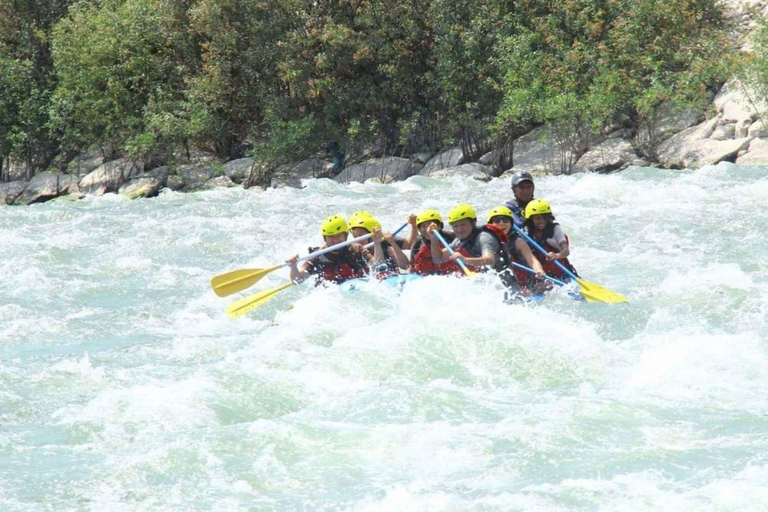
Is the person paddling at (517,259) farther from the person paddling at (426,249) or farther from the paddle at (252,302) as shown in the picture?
the paddle at (252,302)

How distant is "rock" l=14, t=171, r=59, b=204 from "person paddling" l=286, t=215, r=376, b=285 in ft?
53.7

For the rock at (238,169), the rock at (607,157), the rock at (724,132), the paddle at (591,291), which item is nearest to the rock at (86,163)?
the rock at (238,169)

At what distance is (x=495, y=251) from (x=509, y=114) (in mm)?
11754

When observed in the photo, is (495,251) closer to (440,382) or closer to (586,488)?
(440,382)

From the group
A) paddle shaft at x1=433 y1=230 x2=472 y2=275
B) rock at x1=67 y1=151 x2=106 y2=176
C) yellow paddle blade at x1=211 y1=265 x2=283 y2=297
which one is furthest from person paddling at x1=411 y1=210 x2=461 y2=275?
rock at x1=67 y1=151 x2=106 y2=176

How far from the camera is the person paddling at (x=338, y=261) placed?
31.5ft

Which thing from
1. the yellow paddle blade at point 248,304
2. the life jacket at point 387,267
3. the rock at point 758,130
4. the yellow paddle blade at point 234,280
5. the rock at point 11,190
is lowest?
the rock at point 11,190

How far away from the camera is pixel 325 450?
6.12m

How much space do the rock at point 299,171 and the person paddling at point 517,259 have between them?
537 inches

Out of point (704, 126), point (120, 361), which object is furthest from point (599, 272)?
point (704, 126)

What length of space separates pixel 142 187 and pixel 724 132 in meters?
11.8

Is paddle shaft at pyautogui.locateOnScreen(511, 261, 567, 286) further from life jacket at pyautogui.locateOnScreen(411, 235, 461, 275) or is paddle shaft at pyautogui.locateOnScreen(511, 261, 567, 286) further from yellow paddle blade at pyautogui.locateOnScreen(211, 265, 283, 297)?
yellow paddle blade at pyautogui.locateOnScreen(211, 265, 283, 297)

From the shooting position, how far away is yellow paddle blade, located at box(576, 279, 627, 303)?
8.85 m

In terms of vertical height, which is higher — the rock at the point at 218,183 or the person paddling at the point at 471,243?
the person paddling at the point at 471,243
